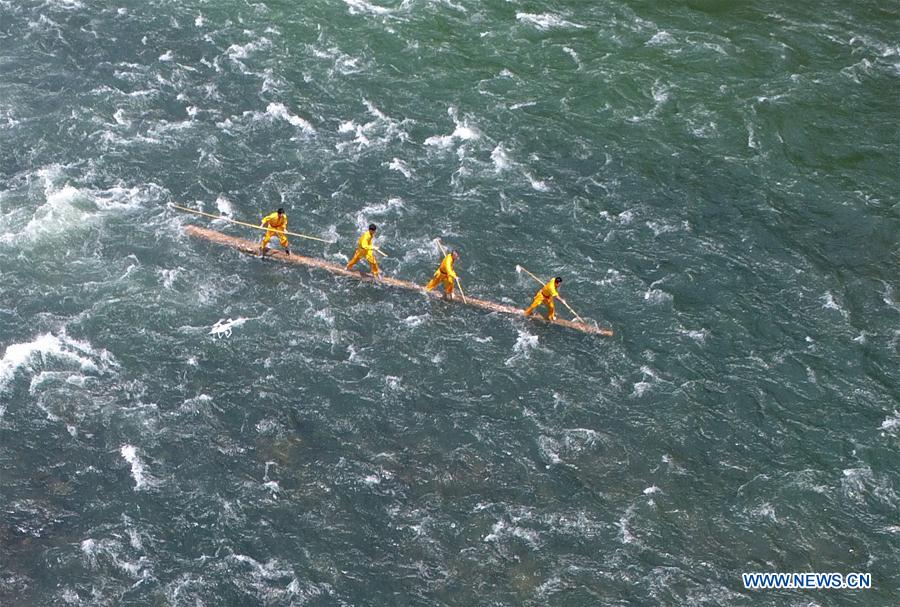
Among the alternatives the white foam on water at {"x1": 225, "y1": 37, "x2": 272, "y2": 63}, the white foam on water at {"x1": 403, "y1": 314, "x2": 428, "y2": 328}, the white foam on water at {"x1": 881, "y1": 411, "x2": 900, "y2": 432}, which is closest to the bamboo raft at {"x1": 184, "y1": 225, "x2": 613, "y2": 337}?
the white foam on water at {"x1": 403, "y1": 314, "x2": 428, "y2": 328}

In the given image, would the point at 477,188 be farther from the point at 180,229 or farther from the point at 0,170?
the point at 0,170

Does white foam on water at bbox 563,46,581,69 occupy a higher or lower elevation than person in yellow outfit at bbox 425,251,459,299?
higher

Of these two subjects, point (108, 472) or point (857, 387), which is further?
point (857, 387)

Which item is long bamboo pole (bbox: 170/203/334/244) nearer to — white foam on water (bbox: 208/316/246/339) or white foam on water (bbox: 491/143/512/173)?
white foam on water (bbox: 208/316/246/339)

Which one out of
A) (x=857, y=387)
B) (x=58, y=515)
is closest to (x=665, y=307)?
(x=857, y=387)

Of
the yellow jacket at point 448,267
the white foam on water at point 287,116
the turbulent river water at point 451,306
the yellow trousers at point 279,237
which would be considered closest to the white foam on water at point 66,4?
the turbulent river water at point 451,306

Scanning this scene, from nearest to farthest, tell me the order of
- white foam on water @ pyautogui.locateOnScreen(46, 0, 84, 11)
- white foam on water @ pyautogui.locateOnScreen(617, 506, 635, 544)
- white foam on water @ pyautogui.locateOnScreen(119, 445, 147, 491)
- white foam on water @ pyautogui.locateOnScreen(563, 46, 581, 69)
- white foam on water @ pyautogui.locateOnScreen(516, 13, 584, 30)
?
white foam on water @ pyautogui.locateOnScreen(617, 506, 635, 544), white foam on water @ pyautogui.locateOnScreen(119, 445, 147, 491), white foam on water @ pyautogui.locateOnScreen(563, 46, 581, 69), white foam on water @ pyautogui.locateOnScreen(516, 13, 584, 30), white foam on water @ pyautogui.locateOnScreen(46, 0, 84, 11)
